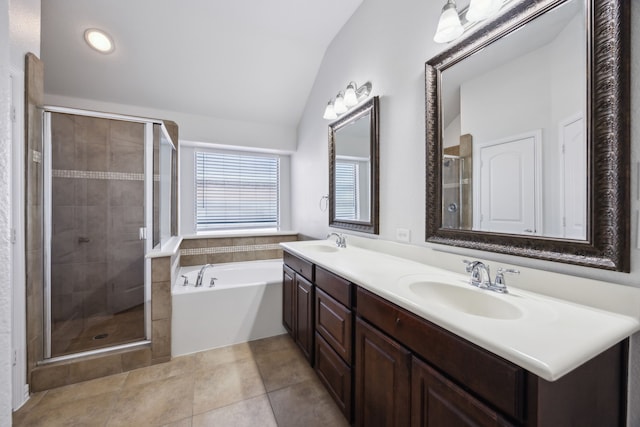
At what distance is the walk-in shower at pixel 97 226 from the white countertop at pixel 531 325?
204 cm

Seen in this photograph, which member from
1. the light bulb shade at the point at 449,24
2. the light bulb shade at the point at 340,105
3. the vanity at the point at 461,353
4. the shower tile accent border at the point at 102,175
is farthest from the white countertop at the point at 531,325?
the shower tile accent border at the point at 102,175

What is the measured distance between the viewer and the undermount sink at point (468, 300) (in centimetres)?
101

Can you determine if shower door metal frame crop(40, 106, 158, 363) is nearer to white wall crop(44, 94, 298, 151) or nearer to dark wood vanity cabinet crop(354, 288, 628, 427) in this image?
white wall crop(44, 94, 298, 151)

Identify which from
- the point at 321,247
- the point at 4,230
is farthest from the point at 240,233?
the point at 4,230

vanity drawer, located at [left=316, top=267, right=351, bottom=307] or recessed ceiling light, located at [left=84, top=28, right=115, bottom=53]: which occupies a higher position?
recessed ceiling light, located at [left=84, top=28, right=115, bottom=53]

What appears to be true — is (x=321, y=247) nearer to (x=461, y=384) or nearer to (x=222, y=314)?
(x=222, y=314)

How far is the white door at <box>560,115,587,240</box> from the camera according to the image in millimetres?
939

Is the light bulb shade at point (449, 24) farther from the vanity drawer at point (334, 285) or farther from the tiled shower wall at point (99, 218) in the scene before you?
the tiled shower wall at point (99, 218)

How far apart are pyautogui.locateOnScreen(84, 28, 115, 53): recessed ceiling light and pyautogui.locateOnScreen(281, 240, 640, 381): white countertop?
9.57ft

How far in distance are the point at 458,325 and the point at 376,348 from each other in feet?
1.62

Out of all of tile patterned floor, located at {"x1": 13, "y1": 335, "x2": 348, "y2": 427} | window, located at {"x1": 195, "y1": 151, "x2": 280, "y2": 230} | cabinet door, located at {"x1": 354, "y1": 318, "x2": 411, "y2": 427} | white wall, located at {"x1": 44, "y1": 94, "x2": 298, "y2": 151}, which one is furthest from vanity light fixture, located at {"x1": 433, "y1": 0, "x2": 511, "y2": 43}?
window, located at {"x1": 195, "y1": 151, "x2": 280, "y2": 230}

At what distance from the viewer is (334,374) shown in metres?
1.52

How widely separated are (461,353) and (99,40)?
3.39 meters

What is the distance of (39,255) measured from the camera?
1.81 m
